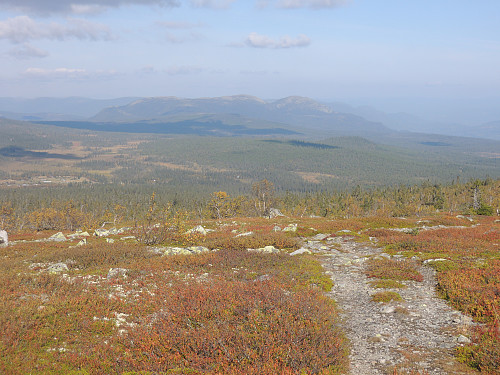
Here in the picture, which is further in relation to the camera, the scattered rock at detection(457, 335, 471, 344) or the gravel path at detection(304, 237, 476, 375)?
the scattered rock at detection(457, 335, 471, 344)

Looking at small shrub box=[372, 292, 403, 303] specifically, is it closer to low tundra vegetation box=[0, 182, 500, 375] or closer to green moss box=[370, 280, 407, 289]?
low tundra vegetation box=[0, 182, 500, 375]

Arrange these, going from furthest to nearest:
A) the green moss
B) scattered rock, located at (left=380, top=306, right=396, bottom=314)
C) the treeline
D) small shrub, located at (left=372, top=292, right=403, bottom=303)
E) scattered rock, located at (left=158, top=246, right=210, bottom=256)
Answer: the treeline → scattered rock, located at (left=158, top=246, right=210, bottom=256) → the green moss → small shrub, located at (left=372, top=292, right=403, bottom=303) → scattered rock, located at (left=380, top=306, right=396, bottom=314)

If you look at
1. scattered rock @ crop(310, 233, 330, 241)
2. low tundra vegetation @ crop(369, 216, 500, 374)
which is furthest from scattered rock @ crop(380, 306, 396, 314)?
scattered rock @ crop(310, 233, 330, 241)

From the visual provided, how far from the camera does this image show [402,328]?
474 inches

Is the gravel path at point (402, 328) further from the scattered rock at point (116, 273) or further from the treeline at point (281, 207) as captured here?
the treeline at point (281, 207)

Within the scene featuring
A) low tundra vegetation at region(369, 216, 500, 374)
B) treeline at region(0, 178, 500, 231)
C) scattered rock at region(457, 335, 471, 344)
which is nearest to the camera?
low tundra vegetation at region(369, 216, 500, 374)

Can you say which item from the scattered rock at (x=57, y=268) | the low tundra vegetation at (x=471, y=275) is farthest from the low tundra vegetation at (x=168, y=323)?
the low tundra vegetation at (x=471, y=275)

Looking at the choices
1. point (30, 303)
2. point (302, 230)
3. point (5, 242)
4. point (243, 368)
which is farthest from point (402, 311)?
point (5, 242)

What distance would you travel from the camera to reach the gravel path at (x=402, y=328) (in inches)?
374

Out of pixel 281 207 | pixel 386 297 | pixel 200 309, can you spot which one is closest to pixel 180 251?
pixel 200 309

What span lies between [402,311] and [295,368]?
7047 millimetres

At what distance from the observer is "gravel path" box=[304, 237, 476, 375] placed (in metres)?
9.51

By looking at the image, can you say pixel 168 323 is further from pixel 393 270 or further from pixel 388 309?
pixel 393 270

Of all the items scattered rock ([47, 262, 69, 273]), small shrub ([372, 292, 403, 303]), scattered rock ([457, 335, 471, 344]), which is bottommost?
scattered rock ([47, 262, 69, 273])
